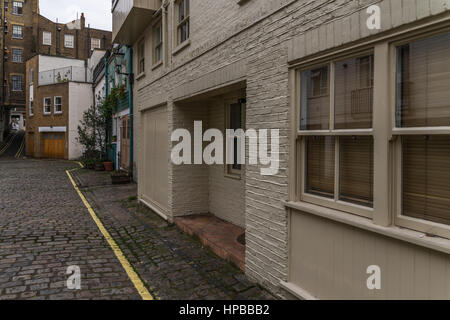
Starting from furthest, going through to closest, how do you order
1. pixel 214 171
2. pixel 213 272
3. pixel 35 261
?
1. pixel 214 171
2. pixel 35 261
3. pixel 213 272

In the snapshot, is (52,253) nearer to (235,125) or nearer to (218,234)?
(218,234)

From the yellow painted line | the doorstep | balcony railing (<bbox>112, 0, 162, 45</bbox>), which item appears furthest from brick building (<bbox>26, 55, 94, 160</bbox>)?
the doorstep

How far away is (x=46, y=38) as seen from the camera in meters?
41.8

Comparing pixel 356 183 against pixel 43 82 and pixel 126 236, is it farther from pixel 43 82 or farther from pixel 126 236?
pixel 43 82

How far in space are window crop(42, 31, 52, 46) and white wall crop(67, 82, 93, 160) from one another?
19194 mm

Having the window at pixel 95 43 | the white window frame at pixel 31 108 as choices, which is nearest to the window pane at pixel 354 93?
the white window frame at pixel 31 108

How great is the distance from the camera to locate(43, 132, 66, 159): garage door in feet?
94.3

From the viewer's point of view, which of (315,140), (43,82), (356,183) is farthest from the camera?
(43,82)

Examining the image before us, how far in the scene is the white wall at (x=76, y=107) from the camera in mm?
27781

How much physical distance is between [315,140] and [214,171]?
13.2 feet

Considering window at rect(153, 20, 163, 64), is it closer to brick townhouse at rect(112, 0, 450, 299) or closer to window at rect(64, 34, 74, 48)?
brick townhouse at rect(112, 0, 450, 299)
